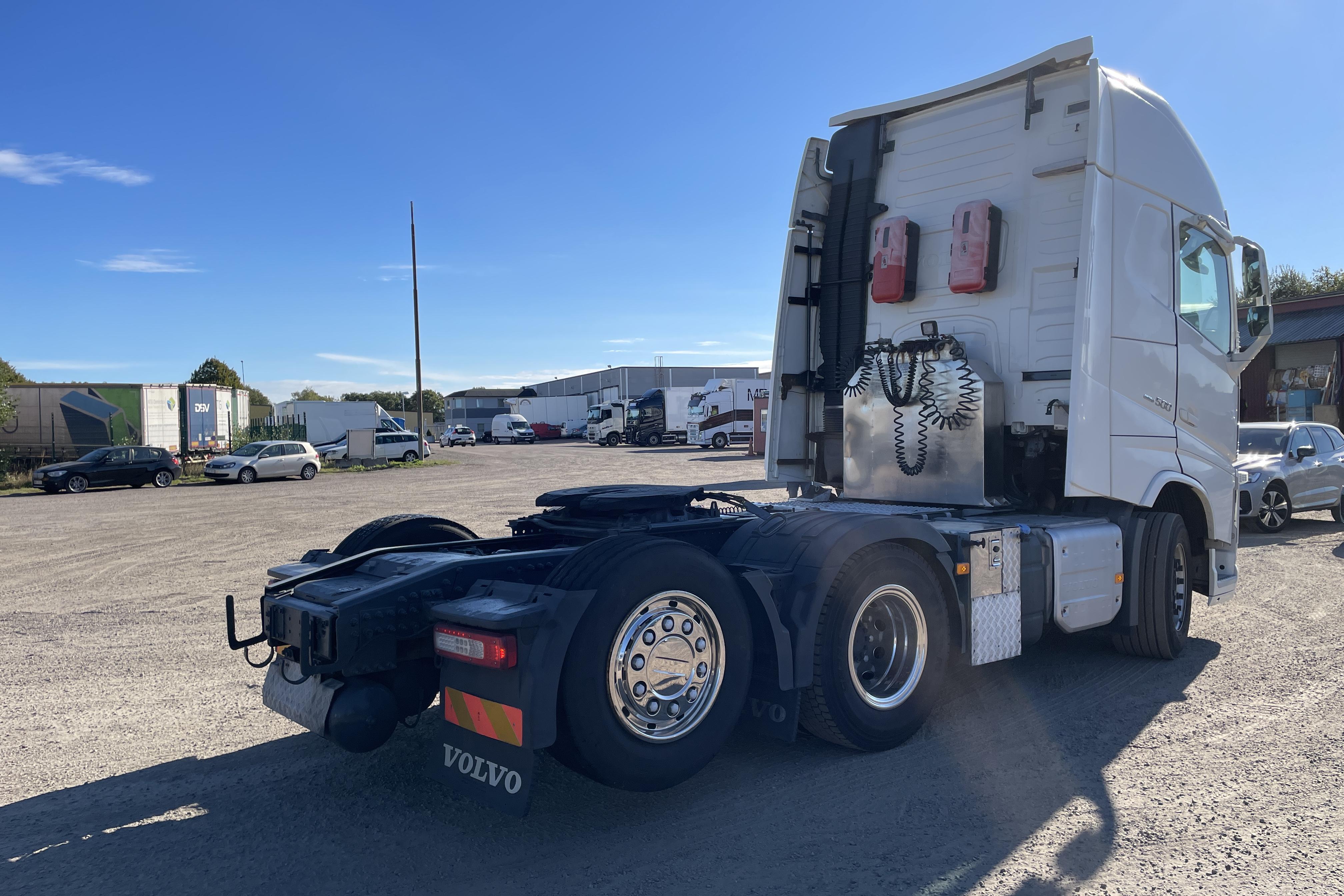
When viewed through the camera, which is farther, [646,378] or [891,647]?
[646,378]

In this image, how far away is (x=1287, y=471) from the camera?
13.0m

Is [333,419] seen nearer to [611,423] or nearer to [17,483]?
[17,483]

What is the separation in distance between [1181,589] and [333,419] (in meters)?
41.3

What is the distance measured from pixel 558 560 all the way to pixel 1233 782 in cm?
321

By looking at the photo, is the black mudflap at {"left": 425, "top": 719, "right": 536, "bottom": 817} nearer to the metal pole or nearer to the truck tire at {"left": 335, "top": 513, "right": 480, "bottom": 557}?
→ the truck tire at {"left": 335, "top": 513, "right": 480, "bottom": 557}

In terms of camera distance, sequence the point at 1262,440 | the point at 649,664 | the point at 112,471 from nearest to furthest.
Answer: the point at 649,664 < the point at 1262,440 < the point at 112,471

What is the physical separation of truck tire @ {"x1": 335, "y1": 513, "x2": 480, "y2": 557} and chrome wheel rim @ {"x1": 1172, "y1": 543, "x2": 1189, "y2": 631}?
16.0 feet

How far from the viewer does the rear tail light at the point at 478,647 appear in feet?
10.7

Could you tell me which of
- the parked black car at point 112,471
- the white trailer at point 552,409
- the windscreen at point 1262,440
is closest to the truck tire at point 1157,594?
the windscreen at point 1262,440

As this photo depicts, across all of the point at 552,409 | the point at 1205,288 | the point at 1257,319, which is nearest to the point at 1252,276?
the point at 1257,319

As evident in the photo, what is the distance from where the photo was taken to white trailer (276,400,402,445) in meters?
42.4

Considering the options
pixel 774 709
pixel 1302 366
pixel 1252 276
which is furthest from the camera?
pixel 1302 366

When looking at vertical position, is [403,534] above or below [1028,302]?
below

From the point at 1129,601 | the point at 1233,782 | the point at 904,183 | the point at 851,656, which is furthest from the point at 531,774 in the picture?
the point at 904,183
